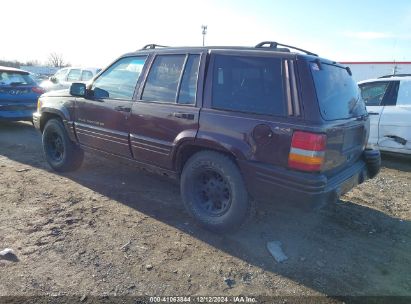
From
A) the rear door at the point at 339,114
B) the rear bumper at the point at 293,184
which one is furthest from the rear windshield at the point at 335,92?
the rear bumper at the point at 293,184

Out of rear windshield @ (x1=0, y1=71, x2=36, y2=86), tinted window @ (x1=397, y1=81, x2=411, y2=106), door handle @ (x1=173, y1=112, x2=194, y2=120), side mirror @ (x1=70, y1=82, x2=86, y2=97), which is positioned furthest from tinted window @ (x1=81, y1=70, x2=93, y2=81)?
tinted window @ (x1=397, y1=81, x2=411, y2=106)

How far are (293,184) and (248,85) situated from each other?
1.03m

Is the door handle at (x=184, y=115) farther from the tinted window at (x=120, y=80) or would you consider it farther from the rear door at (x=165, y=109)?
the tinted window at (x=120, y=80)

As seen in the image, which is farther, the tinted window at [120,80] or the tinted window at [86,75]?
the tinted window at [86,75]

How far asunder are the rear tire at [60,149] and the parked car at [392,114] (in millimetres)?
5305

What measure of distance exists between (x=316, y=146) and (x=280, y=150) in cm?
30

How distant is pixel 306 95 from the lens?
2.95 meters

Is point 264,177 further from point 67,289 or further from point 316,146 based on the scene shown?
point 67,289

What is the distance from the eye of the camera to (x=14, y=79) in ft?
28.8

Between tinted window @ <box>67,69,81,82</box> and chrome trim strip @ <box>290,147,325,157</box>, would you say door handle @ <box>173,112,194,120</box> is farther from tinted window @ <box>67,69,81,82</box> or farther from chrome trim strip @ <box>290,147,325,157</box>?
tinted window @ <box>67,69,81,82</box>

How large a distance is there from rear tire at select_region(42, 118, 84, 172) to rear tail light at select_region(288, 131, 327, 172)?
3573mm

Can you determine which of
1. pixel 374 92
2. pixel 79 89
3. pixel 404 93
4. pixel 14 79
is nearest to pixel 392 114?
pixel 404 93

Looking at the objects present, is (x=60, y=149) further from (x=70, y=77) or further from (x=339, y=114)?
(x=70, y=77)

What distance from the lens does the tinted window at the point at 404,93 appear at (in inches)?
255
